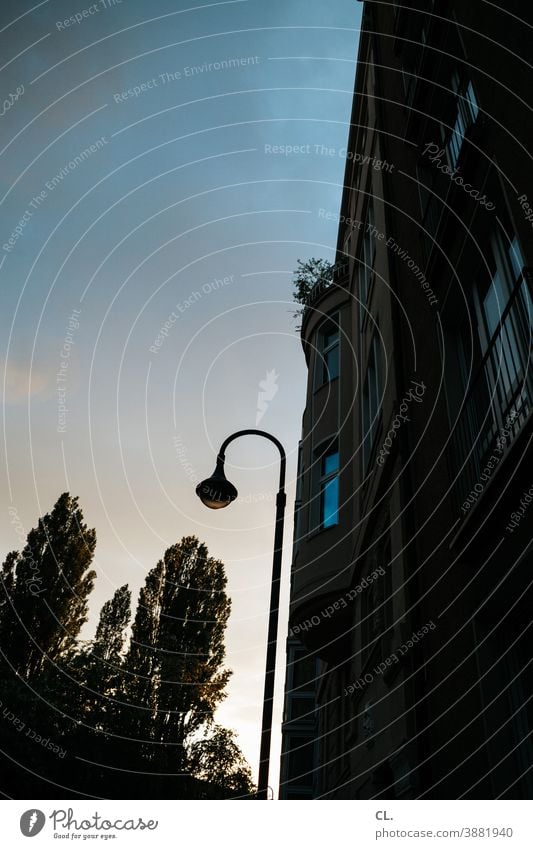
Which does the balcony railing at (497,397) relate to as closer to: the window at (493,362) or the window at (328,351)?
the window at (493,362)

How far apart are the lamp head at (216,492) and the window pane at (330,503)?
440 cm

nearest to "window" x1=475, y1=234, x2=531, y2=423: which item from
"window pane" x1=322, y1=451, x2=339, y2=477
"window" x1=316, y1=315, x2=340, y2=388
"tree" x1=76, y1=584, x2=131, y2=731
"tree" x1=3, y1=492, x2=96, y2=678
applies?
"window pane" x1=322, y1=451, x2=339, y2=477

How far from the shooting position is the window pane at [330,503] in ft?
42.9

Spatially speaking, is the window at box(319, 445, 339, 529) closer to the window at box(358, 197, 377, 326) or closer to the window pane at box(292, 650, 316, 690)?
the window at box(358, 197, 377, 326)

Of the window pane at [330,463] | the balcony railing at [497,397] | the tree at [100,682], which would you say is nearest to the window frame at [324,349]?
the window pane at [330,463]

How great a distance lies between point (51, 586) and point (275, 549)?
66.4 ft

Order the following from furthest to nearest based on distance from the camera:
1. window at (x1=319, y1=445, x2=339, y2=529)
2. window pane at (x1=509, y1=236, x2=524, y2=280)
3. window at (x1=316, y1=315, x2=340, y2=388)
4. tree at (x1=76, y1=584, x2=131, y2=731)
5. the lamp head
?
tree at (x1=76, y1=584, x2=131, y2=731)
window at (x1=316, y1=315, x2=340, y2=388)
window at (x1=319, y1=445, x2=339, y2=529)
the lamp head
window pane at (x1=509, y1=236, x2=524, y2=280)

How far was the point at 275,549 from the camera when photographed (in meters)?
8.26

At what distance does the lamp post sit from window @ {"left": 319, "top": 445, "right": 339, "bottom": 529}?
13.4ft

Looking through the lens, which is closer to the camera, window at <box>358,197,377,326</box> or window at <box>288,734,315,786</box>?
window at <box>358,197,377,326</box>

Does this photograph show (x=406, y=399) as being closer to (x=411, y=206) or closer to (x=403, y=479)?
(x=403, y=479)

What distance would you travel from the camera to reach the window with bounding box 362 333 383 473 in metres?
11.2

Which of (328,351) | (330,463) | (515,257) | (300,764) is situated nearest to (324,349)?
(328,351)
